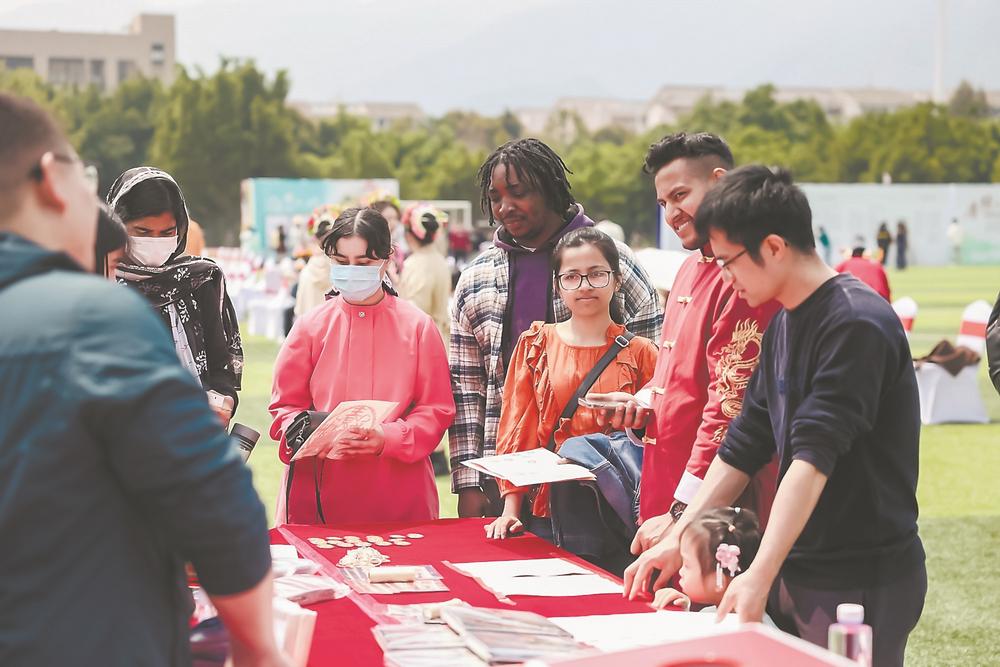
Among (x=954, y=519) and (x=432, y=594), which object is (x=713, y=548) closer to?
(x=432, y=594)

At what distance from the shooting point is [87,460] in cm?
140

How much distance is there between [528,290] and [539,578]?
4.36 feet

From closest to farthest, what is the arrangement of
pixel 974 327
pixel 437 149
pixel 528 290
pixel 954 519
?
pixel 528 290 → pixel 954 519 → pixel 974 327 → pixel 437 149

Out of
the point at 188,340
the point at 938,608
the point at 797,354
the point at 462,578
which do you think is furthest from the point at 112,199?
the point at 938,608

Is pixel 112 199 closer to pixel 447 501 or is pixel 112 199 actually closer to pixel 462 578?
pixel 462 578

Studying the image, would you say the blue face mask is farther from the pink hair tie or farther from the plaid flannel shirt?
the pink hair tie

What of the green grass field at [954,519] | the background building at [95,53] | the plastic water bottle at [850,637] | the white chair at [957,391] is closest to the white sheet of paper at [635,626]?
the plastic water bottle at [850,637]

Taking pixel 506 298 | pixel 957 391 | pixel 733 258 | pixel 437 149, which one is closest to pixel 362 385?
pixel 506 298

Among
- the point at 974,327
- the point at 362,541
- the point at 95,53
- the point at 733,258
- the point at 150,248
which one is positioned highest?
the point at 95,53

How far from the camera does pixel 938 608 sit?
5.18m

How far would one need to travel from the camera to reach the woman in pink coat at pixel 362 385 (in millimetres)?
3785

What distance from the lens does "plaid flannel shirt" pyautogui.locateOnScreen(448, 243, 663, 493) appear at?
4012 mm

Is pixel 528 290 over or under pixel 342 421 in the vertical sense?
over

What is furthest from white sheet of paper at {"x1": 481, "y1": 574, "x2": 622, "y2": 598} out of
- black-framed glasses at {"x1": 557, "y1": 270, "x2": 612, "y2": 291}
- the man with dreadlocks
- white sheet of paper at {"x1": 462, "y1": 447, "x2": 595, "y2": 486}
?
the man with dreadlocks
